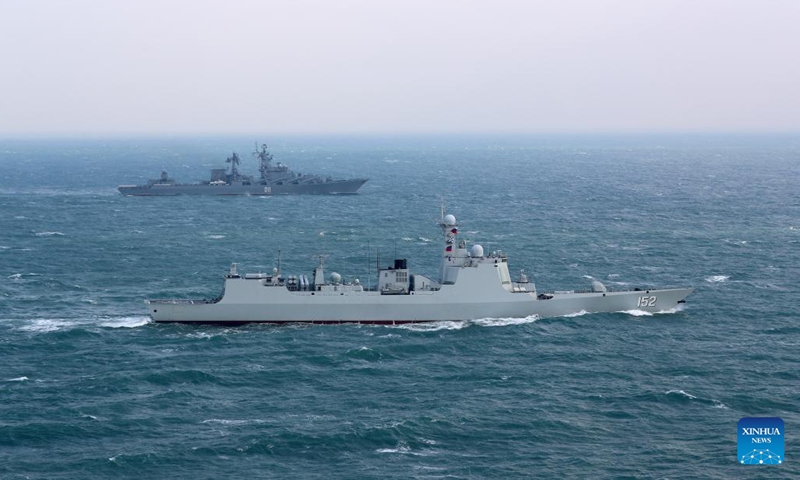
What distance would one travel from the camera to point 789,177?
179m

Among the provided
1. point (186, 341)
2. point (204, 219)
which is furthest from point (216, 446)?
point (204, 219)

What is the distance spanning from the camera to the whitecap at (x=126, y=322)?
196 feet

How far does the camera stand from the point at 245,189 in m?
152

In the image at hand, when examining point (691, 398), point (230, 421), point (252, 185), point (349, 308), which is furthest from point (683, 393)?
point (252, 185)

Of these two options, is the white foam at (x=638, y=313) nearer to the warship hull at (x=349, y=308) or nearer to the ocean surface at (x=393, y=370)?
the ocean surface at (x=393, y=370)

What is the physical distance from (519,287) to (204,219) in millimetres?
65038

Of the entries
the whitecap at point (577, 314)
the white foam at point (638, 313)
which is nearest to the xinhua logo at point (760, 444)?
the whitecap at point (577, 314)

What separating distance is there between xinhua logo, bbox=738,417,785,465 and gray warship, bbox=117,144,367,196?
11797cm

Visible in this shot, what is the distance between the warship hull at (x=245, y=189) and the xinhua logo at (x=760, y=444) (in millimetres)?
118445

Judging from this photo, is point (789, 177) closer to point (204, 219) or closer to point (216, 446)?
point (204, 219)

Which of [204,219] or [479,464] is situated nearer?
[479,464]

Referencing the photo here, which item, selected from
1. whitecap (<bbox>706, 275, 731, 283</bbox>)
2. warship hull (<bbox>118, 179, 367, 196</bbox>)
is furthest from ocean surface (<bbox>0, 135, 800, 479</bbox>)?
warship hull (<bbox>118, 179, 367, 196</bbox>)

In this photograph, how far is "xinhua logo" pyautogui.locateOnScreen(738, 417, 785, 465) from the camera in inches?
1438

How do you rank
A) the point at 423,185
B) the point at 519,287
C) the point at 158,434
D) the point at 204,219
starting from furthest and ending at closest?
the point at 423,185
the point at 204,219
the point at 519,287
the point at 158,434
